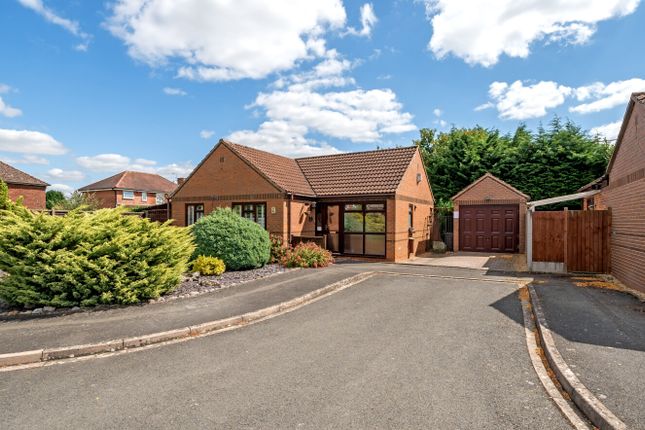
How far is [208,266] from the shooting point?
37.9ft

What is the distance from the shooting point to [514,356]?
5.39 m

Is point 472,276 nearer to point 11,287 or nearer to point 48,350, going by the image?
point 48,350

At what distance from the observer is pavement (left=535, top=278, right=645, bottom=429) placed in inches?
155

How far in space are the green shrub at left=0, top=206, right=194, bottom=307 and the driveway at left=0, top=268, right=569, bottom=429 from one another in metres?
2.86

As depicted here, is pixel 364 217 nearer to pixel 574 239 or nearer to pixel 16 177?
pixel 574 239

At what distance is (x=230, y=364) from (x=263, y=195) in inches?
487

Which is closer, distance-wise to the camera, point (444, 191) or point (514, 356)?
point (514, 356)

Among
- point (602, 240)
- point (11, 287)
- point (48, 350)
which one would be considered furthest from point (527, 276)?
point (11, 287)

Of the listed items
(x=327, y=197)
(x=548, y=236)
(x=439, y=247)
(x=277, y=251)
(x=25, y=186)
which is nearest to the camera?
(x=548, y=236)

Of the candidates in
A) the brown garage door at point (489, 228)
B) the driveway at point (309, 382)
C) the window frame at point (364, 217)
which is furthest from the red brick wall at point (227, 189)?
the brown garage door at point (489, 228)

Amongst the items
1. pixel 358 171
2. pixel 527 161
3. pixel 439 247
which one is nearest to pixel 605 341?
pixel 358 171

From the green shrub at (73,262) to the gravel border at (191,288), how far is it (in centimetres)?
15

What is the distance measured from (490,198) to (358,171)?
748 cm

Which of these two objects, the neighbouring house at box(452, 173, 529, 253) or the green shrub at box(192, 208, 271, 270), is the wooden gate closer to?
the neighbouring house at box(452, 173, 529, 253)
